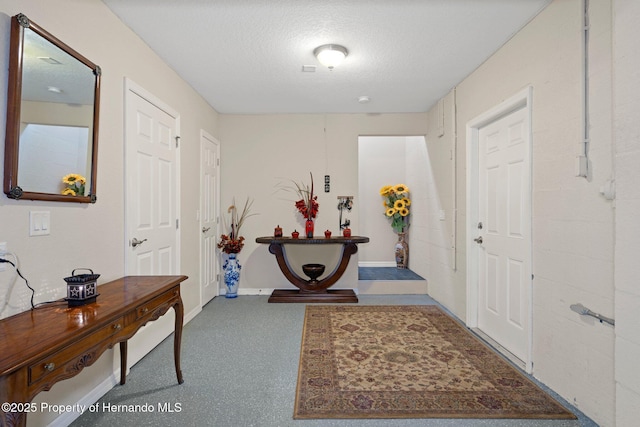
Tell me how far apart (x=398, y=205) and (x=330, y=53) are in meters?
3.24

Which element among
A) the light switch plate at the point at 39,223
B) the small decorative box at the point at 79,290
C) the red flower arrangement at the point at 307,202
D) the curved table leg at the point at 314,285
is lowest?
the curved table leg at the point at 314,285

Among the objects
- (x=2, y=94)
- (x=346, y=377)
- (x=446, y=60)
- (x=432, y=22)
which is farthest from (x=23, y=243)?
(x=446, y=60)

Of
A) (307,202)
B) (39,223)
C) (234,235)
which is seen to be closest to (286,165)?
(307,202)

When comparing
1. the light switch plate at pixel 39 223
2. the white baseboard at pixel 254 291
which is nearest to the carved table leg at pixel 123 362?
the light switch plate at pixel 39 223

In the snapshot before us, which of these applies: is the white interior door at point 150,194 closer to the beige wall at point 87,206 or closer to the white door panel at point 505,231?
the beige wall at point 87,206

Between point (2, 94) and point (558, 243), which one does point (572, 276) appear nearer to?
point (558, 243)

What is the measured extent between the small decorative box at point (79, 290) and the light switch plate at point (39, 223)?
0.95 feet

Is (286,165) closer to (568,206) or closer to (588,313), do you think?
(568,206)

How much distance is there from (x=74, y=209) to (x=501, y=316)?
330 cm

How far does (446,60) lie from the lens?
9.38ft

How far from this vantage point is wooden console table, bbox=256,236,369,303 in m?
3.94

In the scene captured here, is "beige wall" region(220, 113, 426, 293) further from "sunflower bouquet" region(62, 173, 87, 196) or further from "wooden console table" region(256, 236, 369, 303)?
"sunflower bouquet" region(62, 173, 87, 196)

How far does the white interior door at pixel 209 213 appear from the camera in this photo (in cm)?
380

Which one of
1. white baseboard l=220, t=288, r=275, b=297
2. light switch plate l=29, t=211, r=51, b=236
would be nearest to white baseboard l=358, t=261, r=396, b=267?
white baseboard l=220, t=288, r=275, b=297
